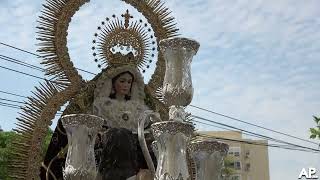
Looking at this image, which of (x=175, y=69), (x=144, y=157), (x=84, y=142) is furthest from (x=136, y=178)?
(x=175, y=69)

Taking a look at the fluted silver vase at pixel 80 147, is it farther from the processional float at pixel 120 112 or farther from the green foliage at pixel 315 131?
the green foliage at pixel 315 131

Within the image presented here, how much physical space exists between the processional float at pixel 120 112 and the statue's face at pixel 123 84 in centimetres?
10

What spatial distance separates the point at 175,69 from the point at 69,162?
0.81 meters

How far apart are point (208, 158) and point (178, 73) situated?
1.67ft

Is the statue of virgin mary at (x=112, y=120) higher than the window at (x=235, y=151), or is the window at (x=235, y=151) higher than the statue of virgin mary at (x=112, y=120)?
the window at (x=235, y=151)

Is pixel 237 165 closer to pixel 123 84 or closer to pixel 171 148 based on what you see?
pixel 123 84

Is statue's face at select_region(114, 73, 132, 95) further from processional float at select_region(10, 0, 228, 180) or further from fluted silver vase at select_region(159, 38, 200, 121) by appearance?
fluted silver vase at select_region(159, 38, 200, 121)

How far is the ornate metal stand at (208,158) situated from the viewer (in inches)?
142

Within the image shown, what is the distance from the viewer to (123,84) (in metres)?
5.14

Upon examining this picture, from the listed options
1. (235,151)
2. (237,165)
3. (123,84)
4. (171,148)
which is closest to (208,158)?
(171,148)

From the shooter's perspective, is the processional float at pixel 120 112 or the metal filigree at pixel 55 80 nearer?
the processional float at pixel 120 112

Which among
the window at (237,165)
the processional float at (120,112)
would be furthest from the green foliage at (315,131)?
the window at (237,165)

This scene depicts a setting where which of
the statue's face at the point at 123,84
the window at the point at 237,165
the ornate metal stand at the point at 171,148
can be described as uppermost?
the window at the point at 237,165

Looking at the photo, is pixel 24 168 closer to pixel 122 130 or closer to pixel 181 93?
pixel 122 130
